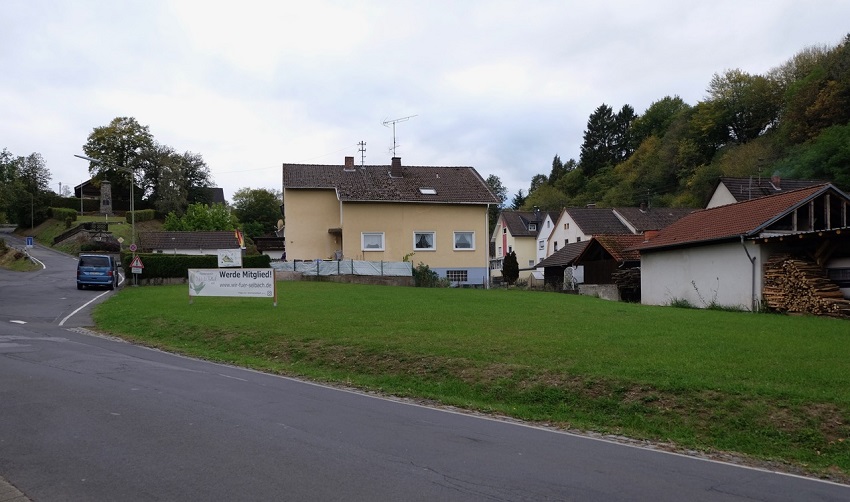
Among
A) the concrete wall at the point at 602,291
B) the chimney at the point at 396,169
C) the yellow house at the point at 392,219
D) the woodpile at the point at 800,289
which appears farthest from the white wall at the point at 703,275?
the chimney at the point at 396,169

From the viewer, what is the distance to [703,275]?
1129 inches

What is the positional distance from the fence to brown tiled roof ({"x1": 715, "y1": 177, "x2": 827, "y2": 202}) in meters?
24.8

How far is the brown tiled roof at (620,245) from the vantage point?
39500 mm

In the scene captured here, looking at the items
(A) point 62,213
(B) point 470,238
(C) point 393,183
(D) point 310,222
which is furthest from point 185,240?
(B) point 470,238

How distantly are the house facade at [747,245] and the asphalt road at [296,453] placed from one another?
707 inches

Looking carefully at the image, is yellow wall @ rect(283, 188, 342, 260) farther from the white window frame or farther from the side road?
the side road

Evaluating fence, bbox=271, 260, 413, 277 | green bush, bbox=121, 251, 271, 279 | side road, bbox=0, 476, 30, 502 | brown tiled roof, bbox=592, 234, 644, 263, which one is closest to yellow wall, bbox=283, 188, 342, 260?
fence, bbox=271, 260, 413, 277

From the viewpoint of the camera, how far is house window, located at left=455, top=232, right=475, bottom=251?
155 ft

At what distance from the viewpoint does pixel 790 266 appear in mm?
23812

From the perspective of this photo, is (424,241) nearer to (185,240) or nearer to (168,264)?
(168,264)

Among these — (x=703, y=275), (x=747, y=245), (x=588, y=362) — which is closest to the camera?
(x=588, y=362)

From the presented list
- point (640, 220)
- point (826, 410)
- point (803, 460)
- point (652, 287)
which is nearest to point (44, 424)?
point (803, 460)

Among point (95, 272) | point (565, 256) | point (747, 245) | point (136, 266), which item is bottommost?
point (95, 272)

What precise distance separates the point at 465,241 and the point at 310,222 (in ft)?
35.9
